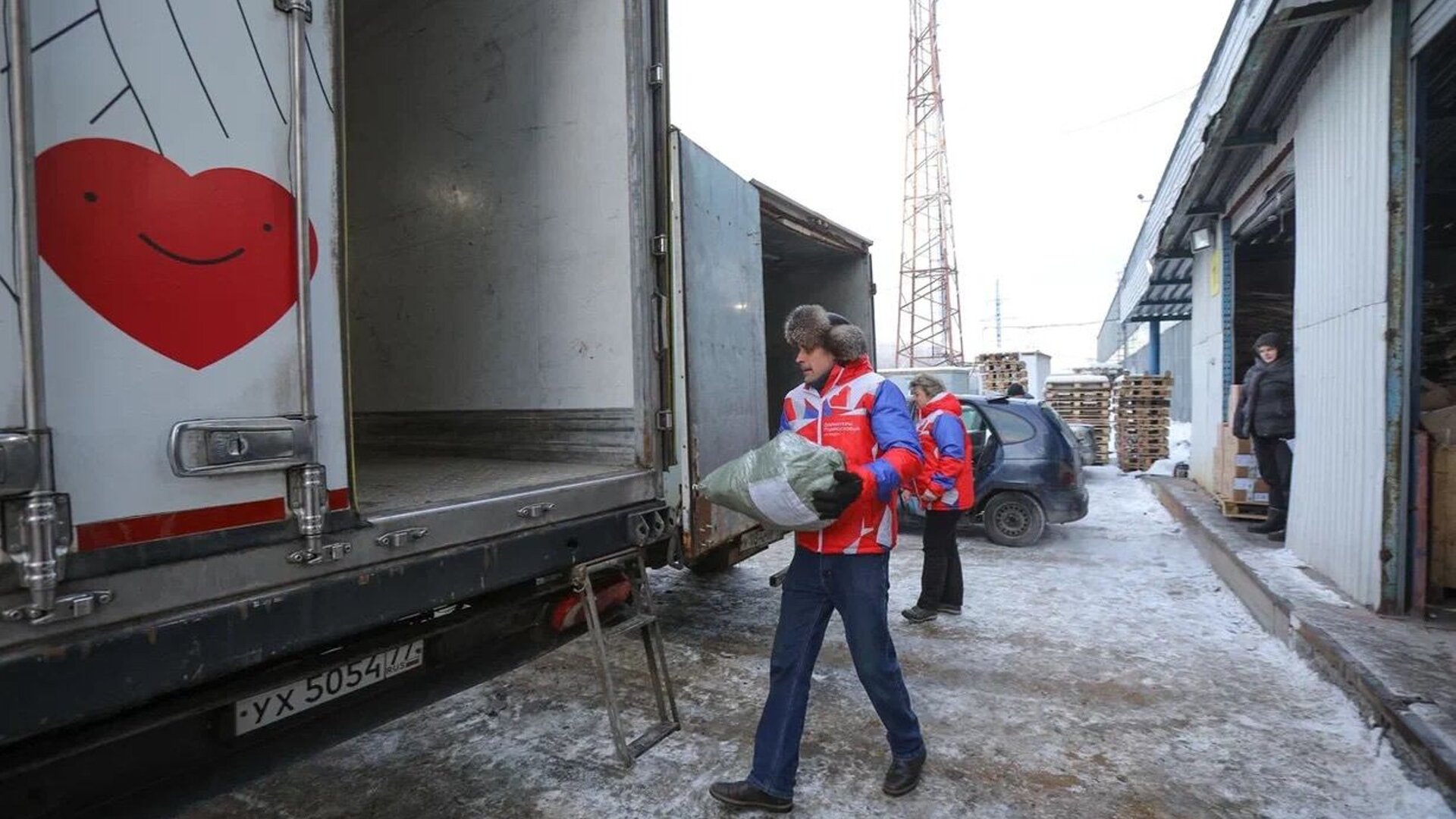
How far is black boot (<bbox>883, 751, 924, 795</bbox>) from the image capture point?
2.82m

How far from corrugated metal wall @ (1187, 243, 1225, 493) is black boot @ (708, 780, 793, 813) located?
7.38 m

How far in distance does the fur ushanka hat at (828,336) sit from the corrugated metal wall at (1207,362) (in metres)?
7.07

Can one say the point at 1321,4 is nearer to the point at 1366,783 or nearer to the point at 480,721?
the point at 1366,783

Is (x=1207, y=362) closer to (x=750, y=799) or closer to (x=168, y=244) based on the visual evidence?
(x=750, y=799)

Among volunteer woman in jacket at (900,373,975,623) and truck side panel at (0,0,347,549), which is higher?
truck side panel at (0,0,347,549)

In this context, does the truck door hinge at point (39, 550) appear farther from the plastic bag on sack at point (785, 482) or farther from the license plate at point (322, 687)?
the plastic bag on sack at point (785, 482)

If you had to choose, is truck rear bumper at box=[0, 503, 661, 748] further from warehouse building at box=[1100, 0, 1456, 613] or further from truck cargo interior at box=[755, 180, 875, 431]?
warehouse building at box=[1100, 0, 1456, 613]

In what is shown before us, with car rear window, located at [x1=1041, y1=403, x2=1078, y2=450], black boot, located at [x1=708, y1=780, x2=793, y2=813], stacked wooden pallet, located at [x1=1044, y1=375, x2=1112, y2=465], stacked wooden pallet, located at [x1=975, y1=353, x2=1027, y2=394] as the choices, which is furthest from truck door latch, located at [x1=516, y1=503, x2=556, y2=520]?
stacked wooden pallet, located at [x1=975, y1=353, x2=1027, y2=394]

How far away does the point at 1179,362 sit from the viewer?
20297 mm

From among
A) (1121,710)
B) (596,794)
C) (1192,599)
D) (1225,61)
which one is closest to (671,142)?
(596,794)

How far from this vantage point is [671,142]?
3.49 metres

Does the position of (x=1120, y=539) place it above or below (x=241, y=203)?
below

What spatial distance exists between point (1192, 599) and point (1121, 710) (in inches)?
92.6

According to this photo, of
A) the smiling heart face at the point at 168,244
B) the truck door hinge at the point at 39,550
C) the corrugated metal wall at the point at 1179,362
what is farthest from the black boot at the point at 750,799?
the corrugated metal wall at the point at 1179,362
